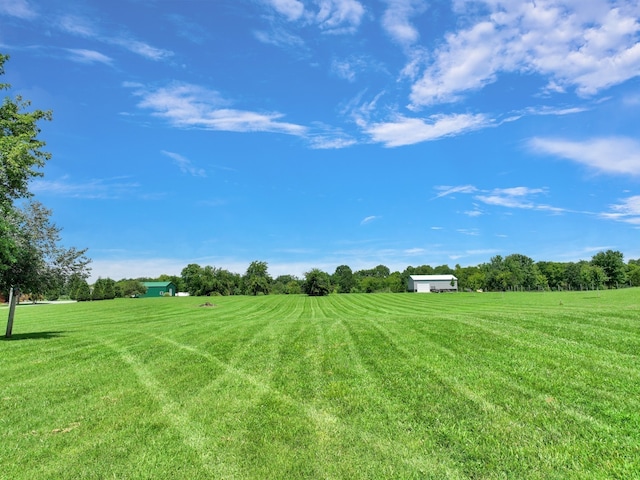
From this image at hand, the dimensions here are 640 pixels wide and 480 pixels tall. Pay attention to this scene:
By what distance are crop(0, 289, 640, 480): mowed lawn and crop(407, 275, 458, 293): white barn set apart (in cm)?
12870

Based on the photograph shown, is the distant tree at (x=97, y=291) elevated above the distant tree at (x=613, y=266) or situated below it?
below

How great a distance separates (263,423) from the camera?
20.3ft

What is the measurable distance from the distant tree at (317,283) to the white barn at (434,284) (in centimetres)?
4521

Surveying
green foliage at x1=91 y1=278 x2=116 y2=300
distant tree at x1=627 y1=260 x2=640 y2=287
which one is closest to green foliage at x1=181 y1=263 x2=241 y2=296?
green foliage at x1=91 y1=278 x2=116 y2=300

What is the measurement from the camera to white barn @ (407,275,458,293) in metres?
136

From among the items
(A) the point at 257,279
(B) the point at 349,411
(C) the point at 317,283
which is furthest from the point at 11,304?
(A) the point at 257,279

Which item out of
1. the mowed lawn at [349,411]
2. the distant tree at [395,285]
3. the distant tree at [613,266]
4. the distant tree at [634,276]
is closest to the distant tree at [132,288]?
the distant tree at [395,285]

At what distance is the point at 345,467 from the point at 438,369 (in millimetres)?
4171

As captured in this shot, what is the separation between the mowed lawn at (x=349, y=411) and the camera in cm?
476

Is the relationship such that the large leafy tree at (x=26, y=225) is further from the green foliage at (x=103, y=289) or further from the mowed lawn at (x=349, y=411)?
the green foliage at (x=103, y=289)

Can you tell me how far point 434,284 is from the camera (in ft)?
452

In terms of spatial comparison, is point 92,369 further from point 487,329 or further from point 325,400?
point 487,329

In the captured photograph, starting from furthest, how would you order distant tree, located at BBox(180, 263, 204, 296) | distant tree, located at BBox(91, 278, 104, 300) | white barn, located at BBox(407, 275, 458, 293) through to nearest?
white barn, located at BBox(407, 275, 458, 293) < distant tree, located at BBox(180, 263, 204, 296) < distant tree, located at BBox(91, 278, 104, 300)

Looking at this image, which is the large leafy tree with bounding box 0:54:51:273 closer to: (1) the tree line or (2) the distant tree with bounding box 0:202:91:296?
(2) the distant tree with bounding box 0:202:91:296
